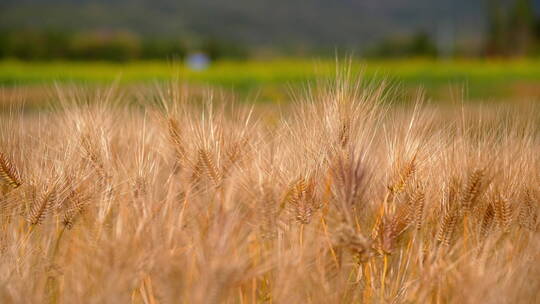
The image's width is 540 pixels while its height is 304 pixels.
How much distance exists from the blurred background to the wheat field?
A: 0.17m

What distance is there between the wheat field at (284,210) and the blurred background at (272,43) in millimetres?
170

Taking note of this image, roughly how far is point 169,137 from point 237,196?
30 centimetres

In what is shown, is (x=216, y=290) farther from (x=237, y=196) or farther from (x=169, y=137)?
(x=169, y=137)

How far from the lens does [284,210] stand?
1.50 metres

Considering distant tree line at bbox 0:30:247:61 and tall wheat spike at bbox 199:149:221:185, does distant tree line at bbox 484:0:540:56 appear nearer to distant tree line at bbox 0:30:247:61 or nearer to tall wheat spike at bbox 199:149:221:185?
distant tree line at bbox 0:30:247:61

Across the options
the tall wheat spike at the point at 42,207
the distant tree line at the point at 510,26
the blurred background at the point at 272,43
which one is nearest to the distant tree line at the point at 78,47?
the blurred background at the point at 272,43

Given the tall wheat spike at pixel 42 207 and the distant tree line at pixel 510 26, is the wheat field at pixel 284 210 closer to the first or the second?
the tall wheat spike at pixel 42 207

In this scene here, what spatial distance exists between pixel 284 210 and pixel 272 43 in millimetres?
104533

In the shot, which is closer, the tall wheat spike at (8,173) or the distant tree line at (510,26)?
the tall wheat spike at (8,173)

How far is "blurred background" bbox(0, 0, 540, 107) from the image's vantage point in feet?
55.1

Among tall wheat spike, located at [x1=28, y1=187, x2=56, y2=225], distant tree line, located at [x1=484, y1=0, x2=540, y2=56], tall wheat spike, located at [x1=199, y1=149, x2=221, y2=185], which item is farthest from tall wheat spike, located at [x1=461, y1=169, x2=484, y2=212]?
distant tree line, located at [x1=484, y1=0, x2=540, y2=56]

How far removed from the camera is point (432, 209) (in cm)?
157

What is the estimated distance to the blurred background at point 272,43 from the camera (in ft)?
55.1

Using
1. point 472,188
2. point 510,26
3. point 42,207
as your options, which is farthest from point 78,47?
point 472,188
